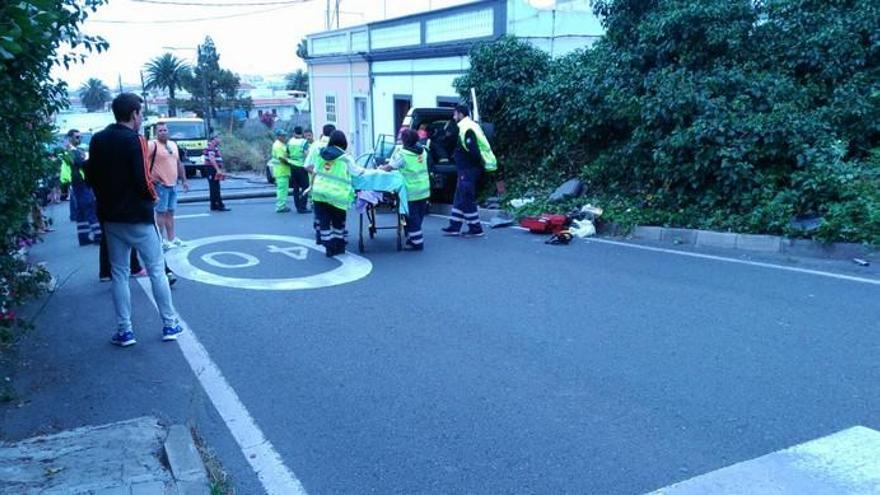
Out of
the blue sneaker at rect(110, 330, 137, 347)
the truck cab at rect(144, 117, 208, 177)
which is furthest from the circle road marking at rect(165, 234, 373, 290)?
the truck cab at rect(144, 117, 208, 177)

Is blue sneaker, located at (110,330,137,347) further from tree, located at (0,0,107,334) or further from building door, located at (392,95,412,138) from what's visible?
building door, located at (392,95,412,138)

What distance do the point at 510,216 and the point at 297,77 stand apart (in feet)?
292

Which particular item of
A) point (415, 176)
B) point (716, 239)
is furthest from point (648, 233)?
point (415, 176)

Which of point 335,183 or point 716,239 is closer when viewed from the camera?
point 335,183

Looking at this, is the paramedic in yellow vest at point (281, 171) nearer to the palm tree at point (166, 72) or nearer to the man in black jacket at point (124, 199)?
the man in black jacket at point (124, 199)

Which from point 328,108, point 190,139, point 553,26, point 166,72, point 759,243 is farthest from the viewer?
point 166,72

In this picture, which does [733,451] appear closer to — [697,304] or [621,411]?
[621,411]

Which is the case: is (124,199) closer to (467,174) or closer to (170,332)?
(170,332)

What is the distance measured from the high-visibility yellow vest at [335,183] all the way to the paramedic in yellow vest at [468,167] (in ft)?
7.13

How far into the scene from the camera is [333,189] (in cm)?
949

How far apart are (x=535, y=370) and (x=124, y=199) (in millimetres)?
3476

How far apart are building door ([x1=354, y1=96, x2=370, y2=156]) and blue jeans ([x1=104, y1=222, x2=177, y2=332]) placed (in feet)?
66.8

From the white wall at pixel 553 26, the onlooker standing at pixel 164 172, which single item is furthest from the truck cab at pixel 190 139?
the onlooker standing at pixel 164 172

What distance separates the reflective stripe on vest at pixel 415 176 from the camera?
33.3 ft
